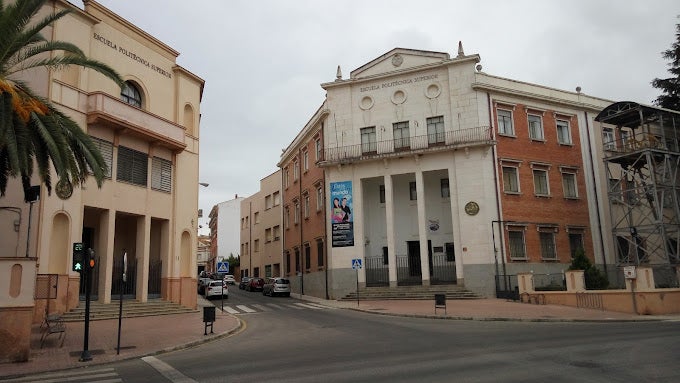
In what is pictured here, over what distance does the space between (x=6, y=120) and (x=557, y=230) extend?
97.0 ft

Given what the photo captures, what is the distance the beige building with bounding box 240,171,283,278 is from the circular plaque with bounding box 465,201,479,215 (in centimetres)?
2123

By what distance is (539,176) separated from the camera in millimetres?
33312

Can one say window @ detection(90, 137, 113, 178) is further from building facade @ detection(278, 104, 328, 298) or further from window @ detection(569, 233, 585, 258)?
window @ detection(569, 233, 585, 258)

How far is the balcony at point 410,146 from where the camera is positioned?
31.4 meters

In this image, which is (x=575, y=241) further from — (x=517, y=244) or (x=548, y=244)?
(x=517, y=244)

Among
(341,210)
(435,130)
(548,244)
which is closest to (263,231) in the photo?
(341,210)

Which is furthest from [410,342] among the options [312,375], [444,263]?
[444,263]

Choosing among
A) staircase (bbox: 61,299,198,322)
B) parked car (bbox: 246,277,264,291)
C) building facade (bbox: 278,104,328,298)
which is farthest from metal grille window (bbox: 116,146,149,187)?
parked car (bbox: 246,277,264,291)

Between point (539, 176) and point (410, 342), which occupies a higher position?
point (539, 176)

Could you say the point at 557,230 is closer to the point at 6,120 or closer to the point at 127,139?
the point at 127,139

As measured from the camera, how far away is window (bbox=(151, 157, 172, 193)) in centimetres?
2588

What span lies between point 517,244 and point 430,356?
71.0 ft

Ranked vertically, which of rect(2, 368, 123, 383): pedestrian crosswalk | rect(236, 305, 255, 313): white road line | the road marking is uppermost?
rect(236, 305, 255, 313): white road line

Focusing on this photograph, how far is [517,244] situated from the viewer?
31188mm
